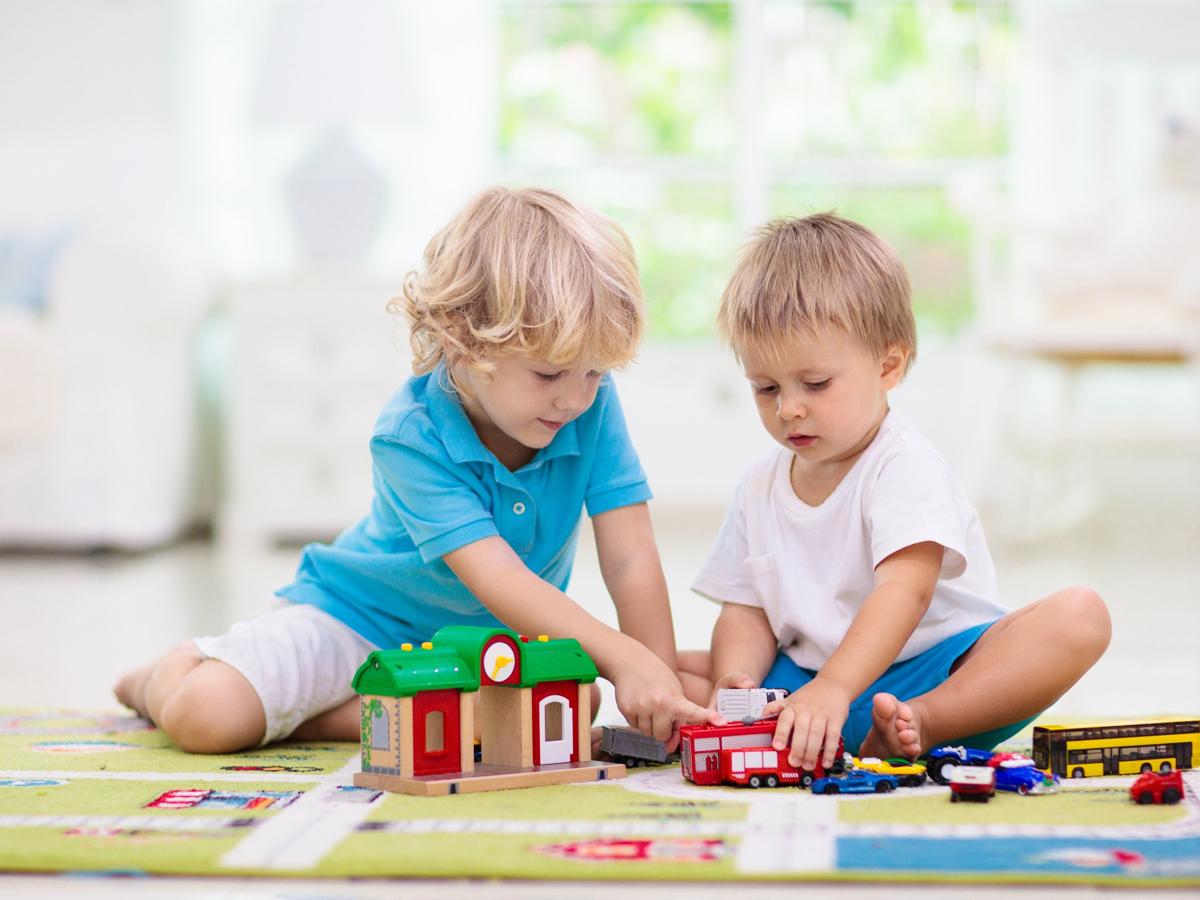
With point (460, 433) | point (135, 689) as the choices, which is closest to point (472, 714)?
point (460, 433)

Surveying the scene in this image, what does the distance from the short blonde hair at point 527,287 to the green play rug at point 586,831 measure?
0.31 metres

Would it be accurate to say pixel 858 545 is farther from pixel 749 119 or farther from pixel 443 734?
pixel 749 119

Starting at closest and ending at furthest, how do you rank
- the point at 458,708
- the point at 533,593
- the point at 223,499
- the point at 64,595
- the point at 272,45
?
the point at 458,708
the point at 533,593
the point at 64,595
the point at 272,45
the point at 223,499

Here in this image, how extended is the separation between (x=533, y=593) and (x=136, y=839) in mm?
353

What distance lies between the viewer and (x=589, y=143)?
142 inches

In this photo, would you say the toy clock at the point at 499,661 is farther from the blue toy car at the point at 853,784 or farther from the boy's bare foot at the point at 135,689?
the boy's bare foot at the point at 135,689

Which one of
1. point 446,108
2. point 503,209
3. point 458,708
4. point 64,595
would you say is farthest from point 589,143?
point 458,708

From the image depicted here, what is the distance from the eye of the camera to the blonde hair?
1058 mm

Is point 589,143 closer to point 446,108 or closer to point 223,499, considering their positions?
point 446,108

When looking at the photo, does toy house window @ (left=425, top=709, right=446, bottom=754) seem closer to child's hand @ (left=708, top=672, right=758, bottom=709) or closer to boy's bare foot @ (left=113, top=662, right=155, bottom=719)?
child's hand @ (left=708, top=672, right=758, bottom=709)

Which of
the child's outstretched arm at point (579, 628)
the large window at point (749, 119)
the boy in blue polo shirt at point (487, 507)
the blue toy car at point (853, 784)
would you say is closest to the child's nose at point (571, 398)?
the boy in blue polo shirt at point (487, 507)

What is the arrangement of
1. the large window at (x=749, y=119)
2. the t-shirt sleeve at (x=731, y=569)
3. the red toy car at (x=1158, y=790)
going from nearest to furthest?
the red toy car at (x=1158, y=790) < the t-shirt sleeve at (x=731, y=569) < the large window at (x=749, y=119)

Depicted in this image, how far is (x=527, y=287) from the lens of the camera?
1.07m

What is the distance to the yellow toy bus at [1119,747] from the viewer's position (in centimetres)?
99
